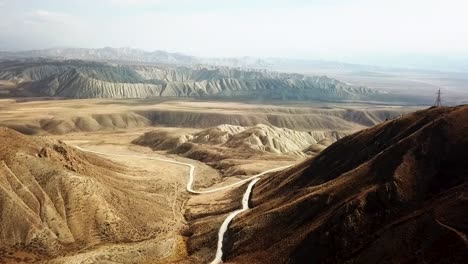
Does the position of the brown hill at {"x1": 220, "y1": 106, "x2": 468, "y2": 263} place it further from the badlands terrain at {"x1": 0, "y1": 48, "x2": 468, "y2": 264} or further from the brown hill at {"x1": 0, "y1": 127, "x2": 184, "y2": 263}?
the brown hill at {"x1": 0, "y1": 127, "x2": 184, "y2": 263}

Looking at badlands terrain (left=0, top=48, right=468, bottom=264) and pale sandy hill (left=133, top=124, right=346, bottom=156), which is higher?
badlands terrain (left=0, top=48, right=468, bottom=264)

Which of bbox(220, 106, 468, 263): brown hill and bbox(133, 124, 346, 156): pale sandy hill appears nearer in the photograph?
bbox(220, 106, 468, 263): brown hill

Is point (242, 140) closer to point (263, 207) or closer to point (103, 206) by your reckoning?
point (263, 207)

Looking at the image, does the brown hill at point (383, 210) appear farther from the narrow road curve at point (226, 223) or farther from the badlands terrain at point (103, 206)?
the badlands terrain at point (103, 206)

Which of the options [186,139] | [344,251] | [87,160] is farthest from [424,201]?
[186,139]

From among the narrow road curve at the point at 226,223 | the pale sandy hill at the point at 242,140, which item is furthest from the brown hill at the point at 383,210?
the pale sandy hill at the point at 242,140

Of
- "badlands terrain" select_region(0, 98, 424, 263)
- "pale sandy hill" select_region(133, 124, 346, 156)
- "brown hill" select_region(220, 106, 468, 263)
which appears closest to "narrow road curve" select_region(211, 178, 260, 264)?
"badlands terrain" select_region(0, 98, 424, 263)

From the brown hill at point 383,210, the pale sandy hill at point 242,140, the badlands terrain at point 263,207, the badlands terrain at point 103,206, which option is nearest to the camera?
the brown hill at point 383,210
